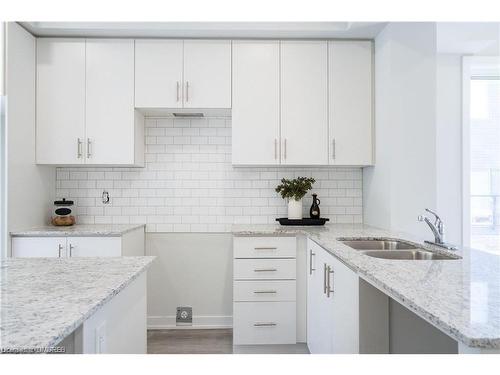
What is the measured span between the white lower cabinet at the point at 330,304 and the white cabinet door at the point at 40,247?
6.16 feet

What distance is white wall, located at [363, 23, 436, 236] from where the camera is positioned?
9.70 ft

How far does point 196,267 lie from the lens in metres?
3.62

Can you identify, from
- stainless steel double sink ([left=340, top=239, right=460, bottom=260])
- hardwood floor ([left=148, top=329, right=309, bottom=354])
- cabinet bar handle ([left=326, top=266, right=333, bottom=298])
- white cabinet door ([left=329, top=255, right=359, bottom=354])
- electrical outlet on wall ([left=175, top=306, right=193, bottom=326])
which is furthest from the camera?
electrical outlet on wall ([left=175, top=306, right=193, bottom=326])

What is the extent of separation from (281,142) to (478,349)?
2558 millimetres

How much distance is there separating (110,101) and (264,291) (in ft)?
6.62

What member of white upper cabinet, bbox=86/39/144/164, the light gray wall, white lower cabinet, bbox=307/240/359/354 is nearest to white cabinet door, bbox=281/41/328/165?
white lower cabinet, bbox=307/240/359/354

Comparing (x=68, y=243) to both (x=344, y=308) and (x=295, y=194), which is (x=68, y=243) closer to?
(x=295, y=194)

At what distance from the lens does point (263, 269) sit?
2.95 m

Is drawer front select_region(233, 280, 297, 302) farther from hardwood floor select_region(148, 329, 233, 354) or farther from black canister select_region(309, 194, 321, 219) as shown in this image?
black canister select_region(309, 194, 321, 219)

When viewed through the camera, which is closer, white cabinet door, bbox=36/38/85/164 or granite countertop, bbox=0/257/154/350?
granite countertop, bbox=0/257/154/350

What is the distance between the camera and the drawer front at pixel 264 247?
2959mm

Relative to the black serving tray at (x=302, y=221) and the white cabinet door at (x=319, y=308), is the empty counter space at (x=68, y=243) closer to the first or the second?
the black serving tray at (x=302, y=221)

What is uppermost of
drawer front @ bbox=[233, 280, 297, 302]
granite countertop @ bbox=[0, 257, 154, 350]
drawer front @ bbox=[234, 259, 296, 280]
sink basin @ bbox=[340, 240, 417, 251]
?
granite countertop @ bbox=[0, 257, 154, 350]
